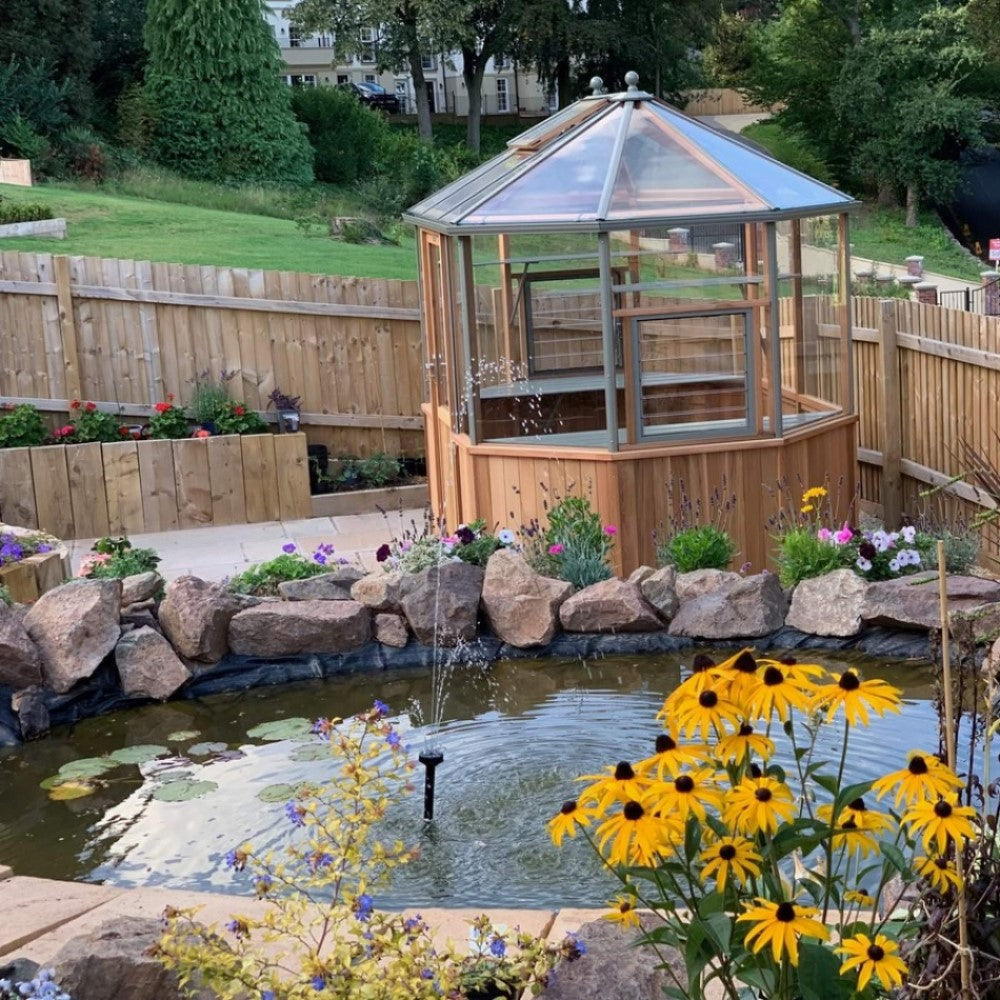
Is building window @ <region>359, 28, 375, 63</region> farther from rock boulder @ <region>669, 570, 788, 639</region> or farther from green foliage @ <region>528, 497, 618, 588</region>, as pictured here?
rock boulder @ <region>669, 570, 788, 639</region>

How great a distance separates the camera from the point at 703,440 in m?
9.21

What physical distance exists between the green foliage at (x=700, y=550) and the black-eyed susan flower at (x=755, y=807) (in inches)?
225

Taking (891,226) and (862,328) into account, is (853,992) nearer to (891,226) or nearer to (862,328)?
(862,328)

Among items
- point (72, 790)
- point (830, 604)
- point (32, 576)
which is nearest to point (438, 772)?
point (72, 790)

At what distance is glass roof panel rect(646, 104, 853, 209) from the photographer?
9164mm

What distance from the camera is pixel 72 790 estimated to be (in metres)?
6.38

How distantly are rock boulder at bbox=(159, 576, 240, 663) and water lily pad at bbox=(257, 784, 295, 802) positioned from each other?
5.10 feet

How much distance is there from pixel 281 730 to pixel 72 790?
1040mm

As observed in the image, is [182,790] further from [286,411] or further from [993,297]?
[993,297]

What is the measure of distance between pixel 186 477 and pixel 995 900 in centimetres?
928

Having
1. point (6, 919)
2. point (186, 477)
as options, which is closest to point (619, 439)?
point (186, 477)

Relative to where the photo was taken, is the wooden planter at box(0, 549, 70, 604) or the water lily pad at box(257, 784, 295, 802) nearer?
the water lily pad at box(257, 784, 295, 802)

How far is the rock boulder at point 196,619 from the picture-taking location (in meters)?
7.64

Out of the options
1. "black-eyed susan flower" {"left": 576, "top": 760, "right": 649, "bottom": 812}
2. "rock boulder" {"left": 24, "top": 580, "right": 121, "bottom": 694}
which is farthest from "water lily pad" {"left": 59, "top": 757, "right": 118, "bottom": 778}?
"black-eyed susan flower" {"left": 576, "top": 760, "right": 649, "bottom": 812}
